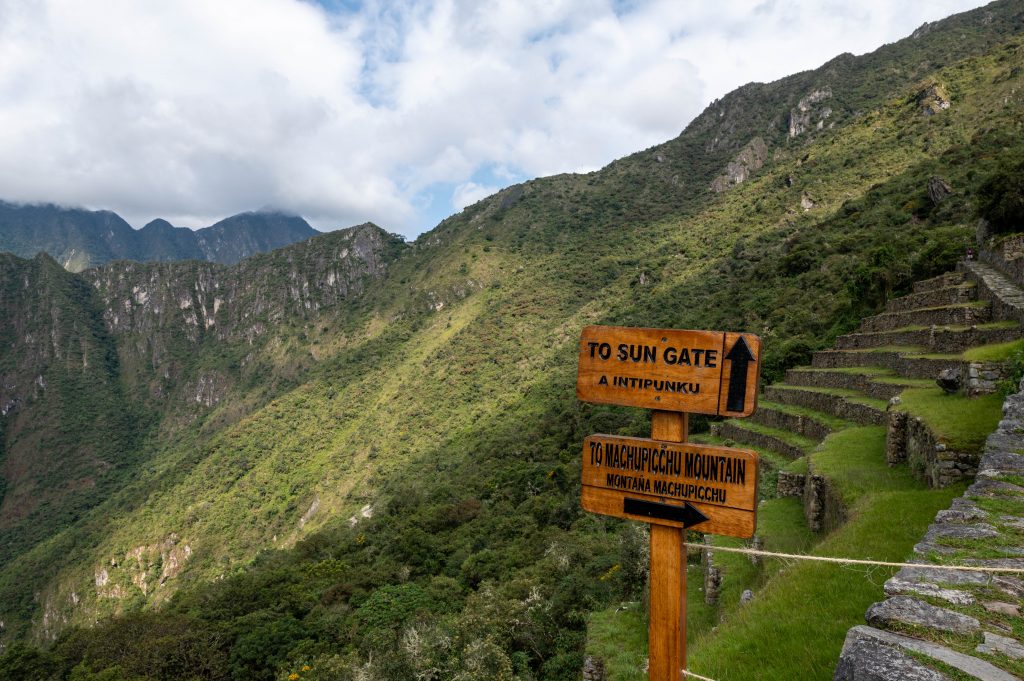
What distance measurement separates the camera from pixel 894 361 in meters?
14.3

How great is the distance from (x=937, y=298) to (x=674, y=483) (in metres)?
19.2

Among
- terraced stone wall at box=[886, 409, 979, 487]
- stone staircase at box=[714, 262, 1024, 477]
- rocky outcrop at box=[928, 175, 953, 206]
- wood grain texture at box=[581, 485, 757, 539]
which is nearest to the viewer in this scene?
wood grain texture at box=[581, 485, 757, 539]

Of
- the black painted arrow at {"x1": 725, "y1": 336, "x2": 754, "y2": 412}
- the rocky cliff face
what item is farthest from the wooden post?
the rocky cliff face

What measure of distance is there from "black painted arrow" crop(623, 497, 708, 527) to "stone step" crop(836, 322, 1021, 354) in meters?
12.3

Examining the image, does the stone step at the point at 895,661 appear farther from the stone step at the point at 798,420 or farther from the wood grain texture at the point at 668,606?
the stone step at the point at 798,420

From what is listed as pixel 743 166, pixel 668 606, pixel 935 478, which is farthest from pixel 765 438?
pixel 743 166

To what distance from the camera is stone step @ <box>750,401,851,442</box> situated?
13.2m

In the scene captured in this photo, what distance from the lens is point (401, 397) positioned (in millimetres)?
92438

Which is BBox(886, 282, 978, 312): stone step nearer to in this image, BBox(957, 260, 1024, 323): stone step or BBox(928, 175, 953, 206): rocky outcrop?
BBox(957, 260, 1024, 323): stone step

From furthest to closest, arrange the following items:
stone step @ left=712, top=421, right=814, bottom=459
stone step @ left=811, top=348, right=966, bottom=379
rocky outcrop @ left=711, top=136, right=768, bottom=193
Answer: rocky outcrop @ left=711, top=136, right=768, bottom=193
stone step @ left=712, top=421, right=814, bottom=459
stone step @ left=811, top=348, right=966, bottom=379

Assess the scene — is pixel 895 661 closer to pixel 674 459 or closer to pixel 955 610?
pixel 955 610

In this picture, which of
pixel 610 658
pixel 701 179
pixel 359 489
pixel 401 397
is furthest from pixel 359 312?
pixel 610 658

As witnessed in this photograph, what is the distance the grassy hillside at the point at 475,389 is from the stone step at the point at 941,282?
217 centimetres

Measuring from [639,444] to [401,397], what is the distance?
92.1 meters
